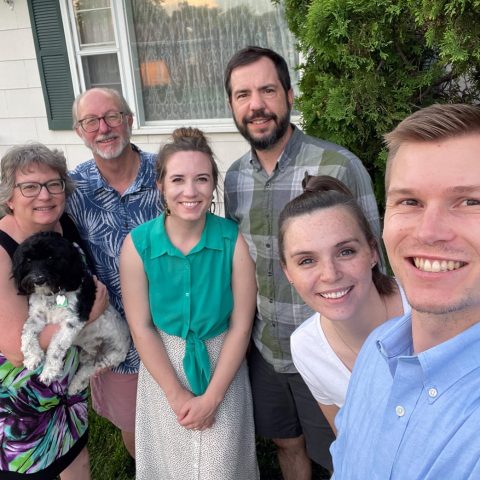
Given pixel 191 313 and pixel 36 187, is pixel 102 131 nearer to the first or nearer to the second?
pixel 36 187

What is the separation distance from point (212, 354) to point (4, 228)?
4.18 ft

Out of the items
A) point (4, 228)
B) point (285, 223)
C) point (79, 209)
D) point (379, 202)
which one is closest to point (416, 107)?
point (379, 202)

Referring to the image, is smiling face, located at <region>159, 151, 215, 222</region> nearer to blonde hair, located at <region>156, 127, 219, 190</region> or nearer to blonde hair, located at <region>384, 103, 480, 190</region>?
blonde hair, located at <region>156, 127, 219, 190</region>

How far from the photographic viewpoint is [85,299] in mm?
2604

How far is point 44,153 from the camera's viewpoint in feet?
7.89

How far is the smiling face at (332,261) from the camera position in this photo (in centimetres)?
175

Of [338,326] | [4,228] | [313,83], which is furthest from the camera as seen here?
[313,83]

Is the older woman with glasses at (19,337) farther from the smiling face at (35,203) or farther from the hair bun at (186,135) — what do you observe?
the hair bun at (186,135)

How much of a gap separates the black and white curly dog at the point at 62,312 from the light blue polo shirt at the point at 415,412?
167 cm

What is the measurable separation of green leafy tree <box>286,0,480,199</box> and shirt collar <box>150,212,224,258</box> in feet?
4.46

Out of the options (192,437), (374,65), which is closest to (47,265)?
(192,437)

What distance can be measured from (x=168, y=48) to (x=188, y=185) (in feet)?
13.0

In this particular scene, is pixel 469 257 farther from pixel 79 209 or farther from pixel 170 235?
pixel 79 209

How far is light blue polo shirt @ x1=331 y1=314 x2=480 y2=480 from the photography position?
36.9 inches
